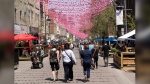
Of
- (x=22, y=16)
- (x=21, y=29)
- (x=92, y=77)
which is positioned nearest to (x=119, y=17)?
(x=21, y=29)

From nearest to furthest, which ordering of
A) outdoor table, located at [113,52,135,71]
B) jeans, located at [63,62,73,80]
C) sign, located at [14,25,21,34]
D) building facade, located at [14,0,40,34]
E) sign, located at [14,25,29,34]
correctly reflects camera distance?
jeans, located at [63,62,73,80]
outdoor table, located at [113,52,135,71]
sign, located at [14,25,21,34]
sign, located at [14,25,29,34]
building facade, located at [14,0,40,34]

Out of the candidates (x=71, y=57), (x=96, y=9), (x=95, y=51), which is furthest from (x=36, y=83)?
(x=96, y=9)

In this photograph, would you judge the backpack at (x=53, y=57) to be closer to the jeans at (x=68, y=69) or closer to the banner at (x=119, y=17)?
the jeans at (x=68, y=69)

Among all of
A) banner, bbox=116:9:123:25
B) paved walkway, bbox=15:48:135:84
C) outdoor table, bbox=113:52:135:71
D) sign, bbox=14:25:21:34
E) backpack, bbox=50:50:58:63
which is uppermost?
banner, bbox=116:9:123:25

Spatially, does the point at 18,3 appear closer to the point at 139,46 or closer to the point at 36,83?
the point at 36,83

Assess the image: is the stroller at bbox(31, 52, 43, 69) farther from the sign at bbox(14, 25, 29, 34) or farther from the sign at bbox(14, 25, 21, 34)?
the sign at bbox(14, 25, 29, 34)

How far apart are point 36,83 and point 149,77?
35.2 feet

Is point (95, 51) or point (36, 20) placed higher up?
point (36, 20)

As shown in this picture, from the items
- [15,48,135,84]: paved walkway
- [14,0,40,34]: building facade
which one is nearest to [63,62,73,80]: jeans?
[15,48,135,84]: paved walkway

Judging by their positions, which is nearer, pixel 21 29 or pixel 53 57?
pixel 53 57

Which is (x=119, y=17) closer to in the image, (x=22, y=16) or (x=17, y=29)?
(x=17, y=29)

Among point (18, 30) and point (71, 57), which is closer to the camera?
point (71, 57)

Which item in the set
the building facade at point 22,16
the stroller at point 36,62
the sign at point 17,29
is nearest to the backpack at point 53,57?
the stroller at point 36,62

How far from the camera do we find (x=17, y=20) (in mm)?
39219
